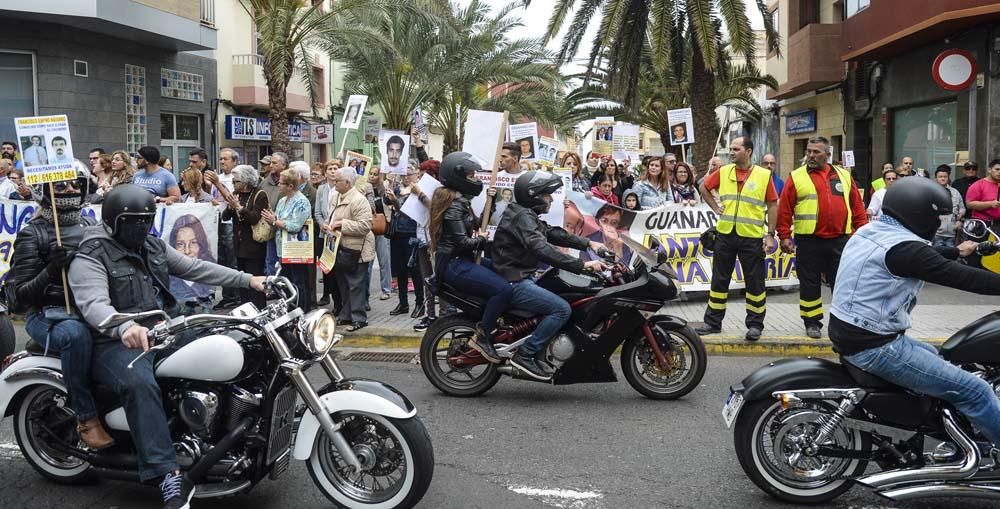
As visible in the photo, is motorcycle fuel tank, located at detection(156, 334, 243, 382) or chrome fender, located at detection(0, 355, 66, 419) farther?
A: chrome fender, located at detection(0, 355, 66, 419)

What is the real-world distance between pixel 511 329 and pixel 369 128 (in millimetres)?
8600

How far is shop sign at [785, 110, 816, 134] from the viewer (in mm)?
27531

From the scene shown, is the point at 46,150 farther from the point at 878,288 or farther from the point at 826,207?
the point at 826,207

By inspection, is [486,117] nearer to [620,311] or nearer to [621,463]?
[620,311]

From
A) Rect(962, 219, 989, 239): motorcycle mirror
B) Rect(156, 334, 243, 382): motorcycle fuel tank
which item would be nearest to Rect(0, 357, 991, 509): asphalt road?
Rect(156, 334, 243, 382): motorcycle fuel tank

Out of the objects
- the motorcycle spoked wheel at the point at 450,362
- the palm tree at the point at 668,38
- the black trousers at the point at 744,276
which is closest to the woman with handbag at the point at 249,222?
the motorcycle spoked wheel at the point at 450,362

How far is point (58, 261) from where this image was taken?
443 cm

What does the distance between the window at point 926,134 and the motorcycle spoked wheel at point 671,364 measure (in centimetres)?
1340

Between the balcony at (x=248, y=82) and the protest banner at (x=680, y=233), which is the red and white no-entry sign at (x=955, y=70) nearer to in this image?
the protest banner at (x=680, y=233)

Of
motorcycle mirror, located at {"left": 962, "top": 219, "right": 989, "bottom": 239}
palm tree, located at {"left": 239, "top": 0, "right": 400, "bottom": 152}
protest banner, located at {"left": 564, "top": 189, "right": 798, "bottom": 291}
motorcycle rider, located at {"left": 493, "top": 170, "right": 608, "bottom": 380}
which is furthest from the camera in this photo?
palm tree, located at {"left": 239, "top": 0, "right": 400, "bottom": 152}

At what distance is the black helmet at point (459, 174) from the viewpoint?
22.8ft

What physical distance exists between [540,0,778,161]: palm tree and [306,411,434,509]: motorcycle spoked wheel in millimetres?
12897

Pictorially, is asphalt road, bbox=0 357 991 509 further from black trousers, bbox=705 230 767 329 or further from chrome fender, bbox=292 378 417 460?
black trousers, bbox=705 230 767 329

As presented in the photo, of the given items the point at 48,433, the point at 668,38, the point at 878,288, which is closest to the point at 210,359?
the point at 48,433
